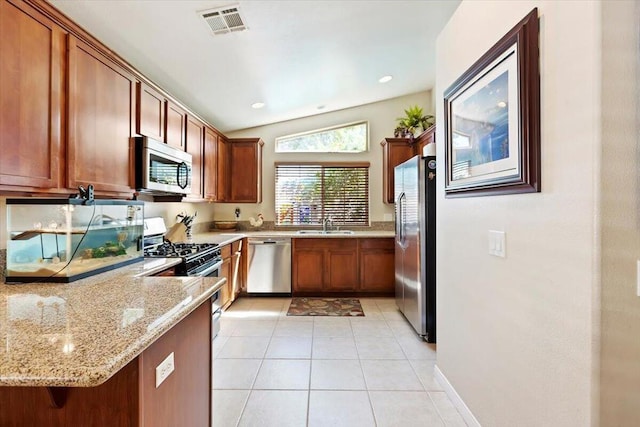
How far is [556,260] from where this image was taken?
116 centimetres

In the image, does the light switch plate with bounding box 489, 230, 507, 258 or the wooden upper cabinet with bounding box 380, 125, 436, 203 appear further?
the wooden upper cabinet with bounding box 380, 125, 436, 203

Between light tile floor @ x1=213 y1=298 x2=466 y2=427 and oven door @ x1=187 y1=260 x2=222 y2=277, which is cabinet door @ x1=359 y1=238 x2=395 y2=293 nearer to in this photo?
light tile floor @ x1=213 y1=298 x2=466 y2=427

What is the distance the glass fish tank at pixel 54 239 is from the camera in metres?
1.58

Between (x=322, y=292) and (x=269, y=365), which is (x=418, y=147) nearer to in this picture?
(x=322, y=292)

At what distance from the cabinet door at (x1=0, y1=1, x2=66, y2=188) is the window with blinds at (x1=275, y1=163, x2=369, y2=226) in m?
3.59

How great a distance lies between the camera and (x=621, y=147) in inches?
38.4

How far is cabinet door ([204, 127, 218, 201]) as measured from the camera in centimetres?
390

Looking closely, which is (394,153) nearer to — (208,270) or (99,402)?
(208,270)

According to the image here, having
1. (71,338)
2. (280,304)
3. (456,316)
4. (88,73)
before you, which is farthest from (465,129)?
(280,304)

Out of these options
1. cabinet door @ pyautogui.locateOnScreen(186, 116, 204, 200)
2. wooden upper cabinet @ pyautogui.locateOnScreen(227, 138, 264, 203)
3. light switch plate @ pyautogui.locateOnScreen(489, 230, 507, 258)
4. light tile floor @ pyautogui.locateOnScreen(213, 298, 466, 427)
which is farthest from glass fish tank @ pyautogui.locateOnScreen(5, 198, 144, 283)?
wooden upper cabinet @ pyautogui.locateOnScreen(227, 138, 264, 203)

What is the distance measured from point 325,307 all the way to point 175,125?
2.66 metres

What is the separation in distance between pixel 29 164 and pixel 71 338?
1.08 metres

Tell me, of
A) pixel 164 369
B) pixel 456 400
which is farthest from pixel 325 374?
pixel 164 369

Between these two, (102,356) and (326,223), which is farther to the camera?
(326,223)
